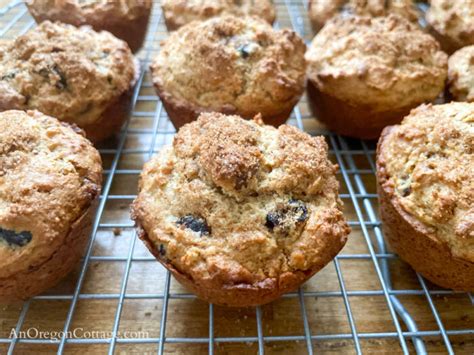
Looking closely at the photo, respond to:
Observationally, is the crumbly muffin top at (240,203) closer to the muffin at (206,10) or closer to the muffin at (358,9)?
the muffin at (206,10)

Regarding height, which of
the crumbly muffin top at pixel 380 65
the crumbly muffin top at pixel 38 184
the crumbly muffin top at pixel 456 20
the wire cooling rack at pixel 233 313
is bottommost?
the wire cooling rack at pixel 233 313

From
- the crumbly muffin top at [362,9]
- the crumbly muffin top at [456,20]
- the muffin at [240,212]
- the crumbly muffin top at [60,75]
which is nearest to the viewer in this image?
the muffin at [240,212]

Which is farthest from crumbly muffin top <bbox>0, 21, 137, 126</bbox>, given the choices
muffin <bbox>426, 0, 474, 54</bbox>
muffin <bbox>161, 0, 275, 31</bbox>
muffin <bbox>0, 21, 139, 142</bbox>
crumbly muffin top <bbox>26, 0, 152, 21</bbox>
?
muffin <bbox>426, 0, 474, 54</bbox>

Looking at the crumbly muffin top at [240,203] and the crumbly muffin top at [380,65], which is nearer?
the crumbly muffin top at [240,203]

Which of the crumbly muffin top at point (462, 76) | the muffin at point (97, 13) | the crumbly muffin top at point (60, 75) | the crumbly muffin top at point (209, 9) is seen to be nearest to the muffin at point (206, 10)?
the crumbly muffin top at point (209, 9)

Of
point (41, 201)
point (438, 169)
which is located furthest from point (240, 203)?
point (438, 169)
